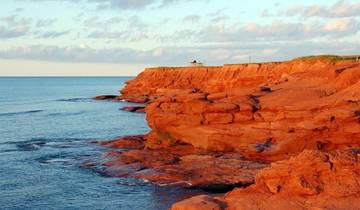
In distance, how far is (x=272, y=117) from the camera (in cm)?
4984

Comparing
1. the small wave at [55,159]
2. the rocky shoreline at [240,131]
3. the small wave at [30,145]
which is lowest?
the small wave at [30,145]

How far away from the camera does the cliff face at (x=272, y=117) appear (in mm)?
46156

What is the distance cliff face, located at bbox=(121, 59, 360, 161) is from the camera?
4616 cm

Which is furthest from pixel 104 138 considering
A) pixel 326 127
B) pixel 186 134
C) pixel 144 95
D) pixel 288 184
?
pixel 144 95

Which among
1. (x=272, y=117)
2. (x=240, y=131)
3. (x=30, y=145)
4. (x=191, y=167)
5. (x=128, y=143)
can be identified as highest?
(x=272, y=117)

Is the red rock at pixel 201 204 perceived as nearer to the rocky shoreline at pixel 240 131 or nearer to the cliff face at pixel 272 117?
the rocky shoreline at pixel 240 131

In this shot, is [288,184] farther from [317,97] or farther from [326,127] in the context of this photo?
[317,97]

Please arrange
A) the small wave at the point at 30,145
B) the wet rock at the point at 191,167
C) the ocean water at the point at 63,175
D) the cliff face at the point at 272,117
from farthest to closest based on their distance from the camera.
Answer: the small wave at the point at 30,145 → the cliff face at the point at 272,117 → the wet rock at the point at 191,167 → the ocean water at the point at 63,175

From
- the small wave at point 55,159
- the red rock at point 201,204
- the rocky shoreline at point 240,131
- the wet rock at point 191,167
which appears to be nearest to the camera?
the red rock at point 201,204

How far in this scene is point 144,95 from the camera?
15138 centimetres

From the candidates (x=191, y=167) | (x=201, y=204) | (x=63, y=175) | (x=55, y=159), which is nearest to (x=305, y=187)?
(x=201, y=204)

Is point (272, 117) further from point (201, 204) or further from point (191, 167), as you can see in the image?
point (201, 204)

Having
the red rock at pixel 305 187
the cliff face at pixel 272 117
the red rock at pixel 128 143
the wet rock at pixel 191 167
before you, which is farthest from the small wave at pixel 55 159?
the red rock at pixel 305 187

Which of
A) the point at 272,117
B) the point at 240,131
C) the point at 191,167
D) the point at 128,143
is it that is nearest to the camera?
the point at 191,167
